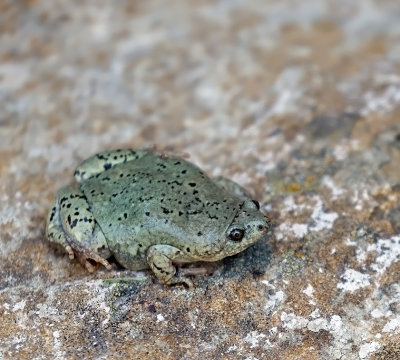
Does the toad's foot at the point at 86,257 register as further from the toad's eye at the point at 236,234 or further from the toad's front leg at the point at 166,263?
the toad's eye at the point at 236,234

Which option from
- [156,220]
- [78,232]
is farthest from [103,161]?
[156,220]

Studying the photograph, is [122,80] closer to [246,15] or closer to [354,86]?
[246,15]

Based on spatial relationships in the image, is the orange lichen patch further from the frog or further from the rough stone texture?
the frog

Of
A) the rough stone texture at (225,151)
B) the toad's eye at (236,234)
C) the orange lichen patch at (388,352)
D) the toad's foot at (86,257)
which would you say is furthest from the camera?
the toad's foot at (86,257)

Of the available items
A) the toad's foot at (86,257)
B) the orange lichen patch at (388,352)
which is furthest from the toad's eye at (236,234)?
the orange lichen patch at (388,352)

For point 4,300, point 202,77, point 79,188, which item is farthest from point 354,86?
point 4,300
